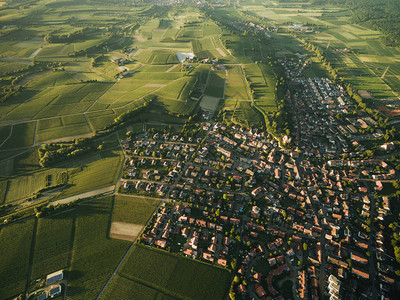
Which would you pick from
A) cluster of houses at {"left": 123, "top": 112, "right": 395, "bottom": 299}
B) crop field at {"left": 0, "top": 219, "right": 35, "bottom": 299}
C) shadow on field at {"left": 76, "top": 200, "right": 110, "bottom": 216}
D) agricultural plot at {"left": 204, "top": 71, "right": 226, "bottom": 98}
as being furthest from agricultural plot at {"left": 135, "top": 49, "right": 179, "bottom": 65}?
crop field at {"left": 0, "top": 219, "right": 35, "bottom": 299}

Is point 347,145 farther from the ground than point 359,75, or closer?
closer

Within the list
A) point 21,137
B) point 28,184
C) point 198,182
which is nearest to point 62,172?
point 28,184

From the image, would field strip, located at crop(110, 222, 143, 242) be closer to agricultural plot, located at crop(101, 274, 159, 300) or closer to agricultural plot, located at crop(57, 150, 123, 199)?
agricultural plot, located at crop(101, 274, 159, 300)

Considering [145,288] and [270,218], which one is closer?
[145,288]

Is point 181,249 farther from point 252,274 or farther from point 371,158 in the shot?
point 371,158

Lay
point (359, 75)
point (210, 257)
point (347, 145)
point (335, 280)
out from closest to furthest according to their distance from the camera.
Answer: point (335, 280) < point (210, 257) < point (347, 145) < point (359, 75)

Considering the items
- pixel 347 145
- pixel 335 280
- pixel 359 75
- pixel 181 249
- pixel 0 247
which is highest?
pixel 359 75

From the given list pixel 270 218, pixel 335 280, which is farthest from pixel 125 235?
pixel 335 280
